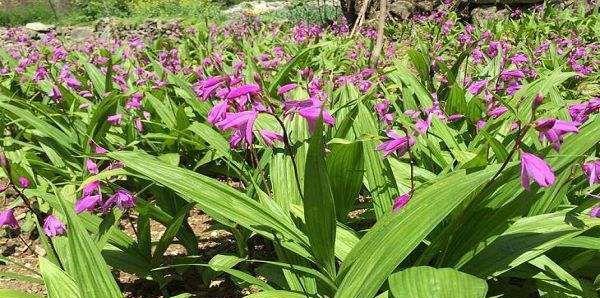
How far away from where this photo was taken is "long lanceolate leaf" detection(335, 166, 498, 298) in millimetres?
1388

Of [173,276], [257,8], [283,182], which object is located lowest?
[257,8]

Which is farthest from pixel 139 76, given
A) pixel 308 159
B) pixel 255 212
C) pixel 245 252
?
pixel 308 159

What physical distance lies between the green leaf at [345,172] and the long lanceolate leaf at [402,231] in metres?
0.48

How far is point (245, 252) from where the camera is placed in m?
2.51

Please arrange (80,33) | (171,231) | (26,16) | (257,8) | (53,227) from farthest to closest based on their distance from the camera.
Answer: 1. (26,16)
2. (257,8)
3. (80,33)
4. (171,231)
5. (53,227)

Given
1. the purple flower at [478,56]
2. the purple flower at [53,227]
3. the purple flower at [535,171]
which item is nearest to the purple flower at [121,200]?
the purple flower at [53,227]

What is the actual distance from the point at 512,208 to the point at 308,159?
618 millimetres

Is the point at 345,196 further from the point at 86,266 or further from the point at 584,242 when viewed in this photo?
the point at 86,266

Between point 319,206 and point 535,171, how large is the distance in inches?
22.3

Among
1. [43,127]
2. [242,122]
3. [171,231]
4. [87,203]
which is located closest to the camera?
[242,122]

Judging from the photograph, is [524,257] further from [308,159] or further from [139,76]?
[139,76]

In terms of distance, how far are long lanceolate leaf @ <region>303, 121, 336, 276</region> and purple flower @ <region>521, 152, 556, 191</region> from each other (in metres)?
0.48

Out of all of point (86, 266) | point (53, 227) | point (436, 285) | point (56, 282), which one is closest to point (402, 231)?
point (436, 285)

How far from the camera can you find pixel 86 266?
4.62 ft
